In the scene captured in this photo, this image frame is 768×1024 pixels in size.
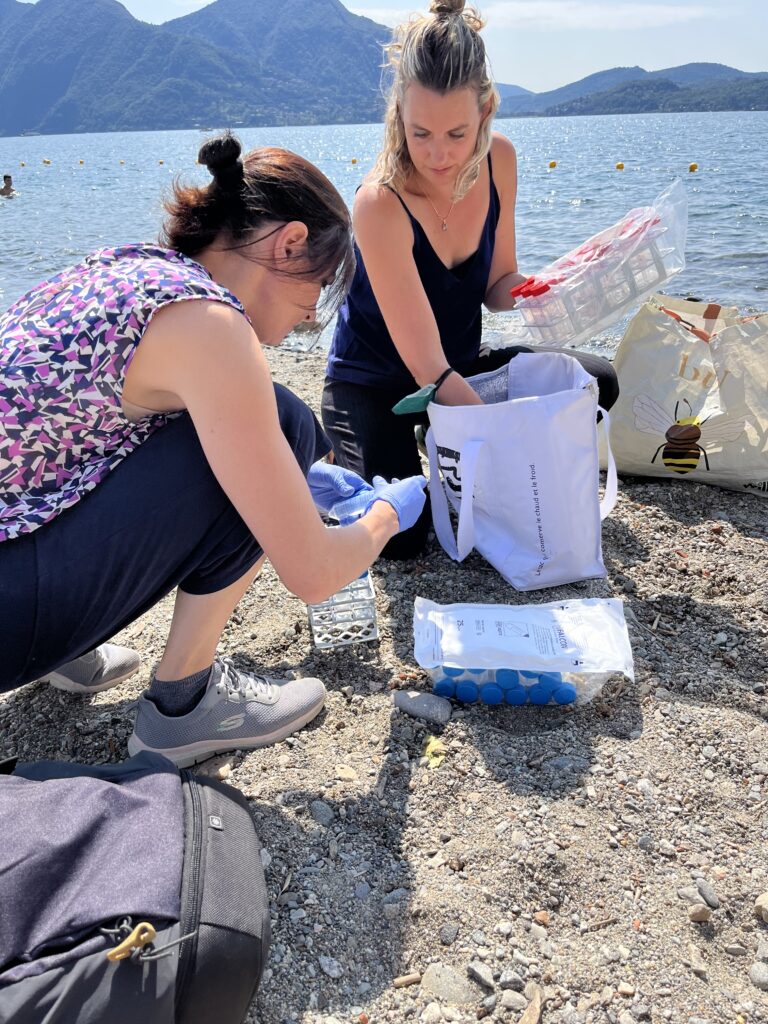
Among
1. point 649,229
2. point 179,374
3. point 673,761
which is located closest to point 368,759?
point 673,761

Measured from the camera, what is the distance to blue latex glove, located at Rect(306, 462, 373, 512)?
183 cm

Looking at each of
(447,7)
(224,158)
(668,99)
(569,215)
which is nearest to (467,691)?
(224,158)

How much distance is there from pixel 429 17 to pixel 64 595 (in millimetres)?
1755

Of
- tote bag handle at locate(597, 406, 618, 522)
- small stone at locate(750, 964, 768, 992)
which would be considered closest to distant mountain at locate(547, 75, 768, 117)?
tote bag handle at locate(597, 406, 618, 522)

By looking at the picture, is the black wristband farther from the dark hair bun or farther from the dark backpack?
the dark backpack

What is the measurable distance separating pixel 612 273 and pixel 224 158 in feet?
4.70

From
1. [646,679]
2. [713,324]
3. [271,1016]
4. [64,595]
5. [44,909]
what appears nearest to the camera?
[44,909]

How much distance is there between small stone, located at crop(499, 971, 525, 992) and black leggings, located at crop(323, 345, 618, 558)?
135 cm

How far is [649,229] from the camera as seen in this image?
2398mm

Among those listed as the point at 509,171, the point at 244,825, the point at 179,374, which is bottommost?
the point at 244,825

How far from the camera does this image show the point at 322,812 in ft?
4.84

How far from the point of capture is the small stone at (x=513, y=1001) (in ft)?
3.72

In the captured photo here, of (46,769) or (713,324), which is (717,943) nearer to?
(46,769)

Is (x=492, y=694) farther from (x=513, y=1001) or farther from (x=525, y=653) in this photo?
(x=513, y=1001)
